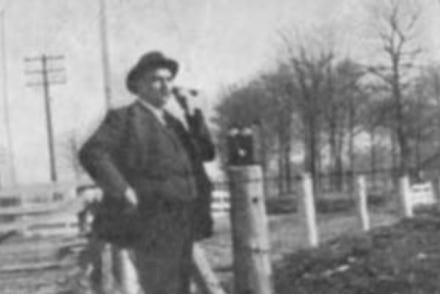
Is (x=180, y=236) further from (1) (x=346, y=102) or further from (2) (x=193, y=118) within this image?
(1) (x=346, y=102)

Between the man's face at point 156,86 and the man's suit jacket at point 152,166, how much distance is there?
0.05 metres

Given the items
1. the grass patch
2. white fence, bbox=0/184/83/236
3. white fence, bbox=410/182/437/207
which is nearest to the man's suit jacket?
the grass patch

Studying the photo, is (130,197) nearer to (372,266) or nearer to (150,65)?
(150,65)

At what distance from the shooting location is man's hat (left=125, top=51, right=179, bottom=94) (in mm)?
4051

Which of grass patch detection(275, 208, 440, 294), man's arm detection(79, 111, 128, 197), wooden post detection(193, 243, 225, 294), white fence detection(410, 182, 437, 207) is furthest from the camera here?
white fence detection(410, 182, 437, 207)

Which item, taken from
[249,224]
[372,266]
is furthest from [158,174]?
[372,266]

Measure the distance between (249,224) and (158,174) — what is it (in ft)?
1.25

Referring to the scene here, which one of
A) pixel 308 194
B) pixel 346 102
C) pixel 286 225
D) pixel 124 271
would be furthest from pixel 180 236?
pixel 346 102

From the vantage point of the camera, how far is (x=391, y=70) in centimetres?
5266

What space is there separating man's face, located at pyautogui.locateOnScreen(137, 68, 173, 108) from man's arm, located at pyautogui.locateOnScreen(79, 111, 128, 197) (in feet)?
0.46

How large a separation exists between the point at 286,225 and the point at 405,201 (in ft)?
25.4

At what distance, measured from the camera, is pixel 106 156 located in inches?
154

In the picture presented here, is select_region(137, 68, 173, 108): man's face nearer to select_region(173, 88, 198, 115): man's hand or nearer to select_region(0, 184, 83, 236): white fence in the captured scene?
select_region(173, 88, 198, 115): man's hand

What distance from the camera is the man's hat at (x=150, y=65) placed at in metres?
4.05
